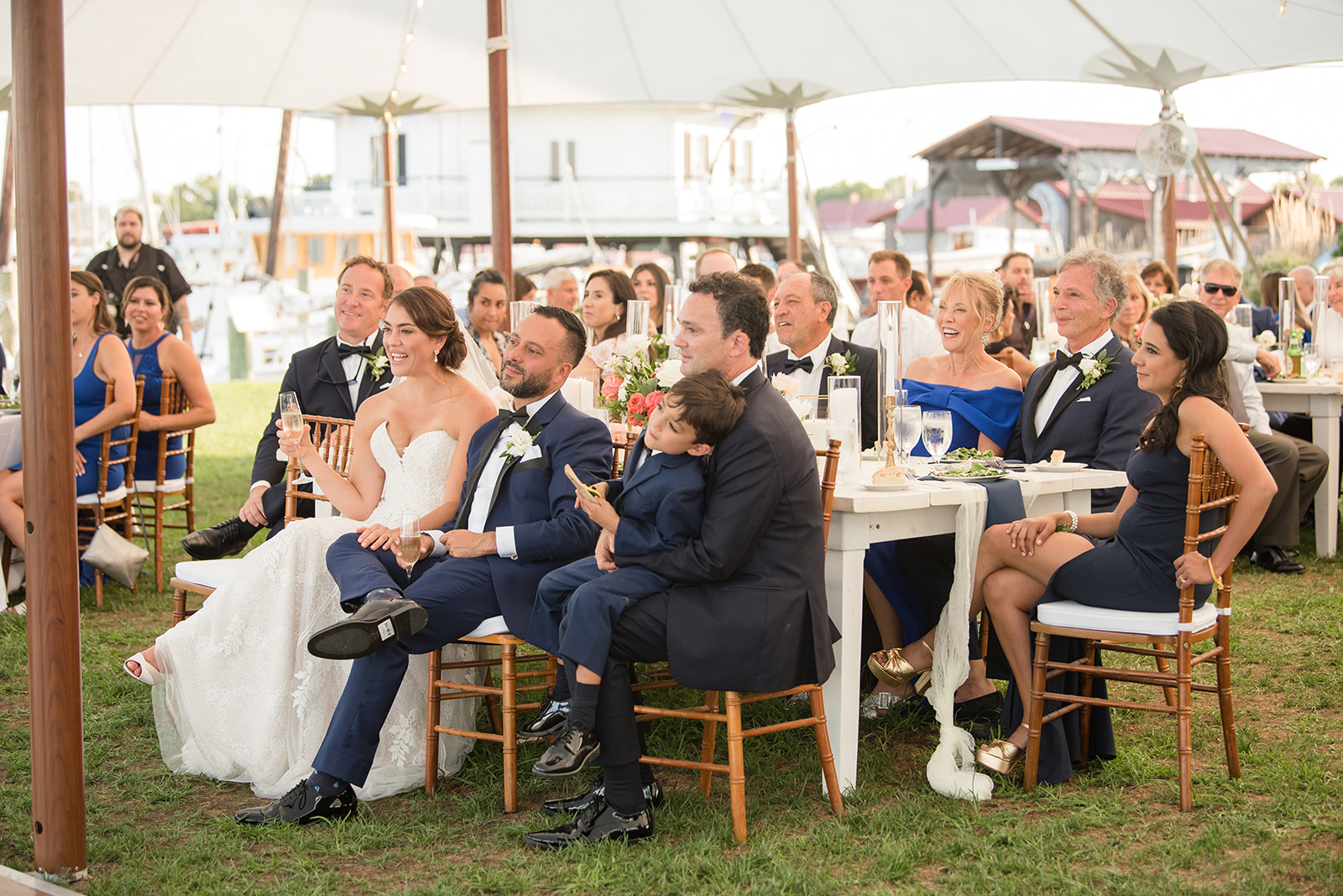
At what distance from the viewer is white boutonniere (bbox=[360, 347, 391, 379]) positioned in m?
4.90

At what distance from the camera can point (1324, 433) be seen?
6711 mm

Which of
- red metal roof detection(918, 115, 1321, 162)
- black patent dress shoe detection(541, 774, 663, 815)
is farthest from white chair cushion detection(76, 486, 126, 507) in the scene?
red metal roof detection(918, 115, 1321, 162)

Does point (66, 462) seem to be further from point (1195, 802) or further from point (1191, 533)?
point (1195, 802)

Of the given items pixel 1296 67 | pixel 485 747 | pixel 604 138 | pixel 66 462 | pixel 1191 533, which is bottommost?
pixel 485 747

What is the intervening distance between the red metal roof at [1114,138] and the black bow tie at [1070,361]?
20.6 meters

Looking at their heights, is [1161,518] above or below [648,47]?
below

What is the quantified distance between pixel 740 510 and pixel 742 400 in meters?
0.29

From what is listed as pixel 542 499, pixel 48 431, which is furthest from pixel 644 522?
pixel 48 431

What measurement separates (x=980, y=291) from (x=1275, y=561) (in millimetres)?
3037

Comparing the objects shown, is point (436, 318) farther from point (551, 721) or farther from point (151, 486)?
point (151, 486)

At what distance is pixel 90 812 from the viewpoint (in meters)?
3.47

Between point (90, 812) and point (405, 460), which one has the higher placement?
point (405, 460)

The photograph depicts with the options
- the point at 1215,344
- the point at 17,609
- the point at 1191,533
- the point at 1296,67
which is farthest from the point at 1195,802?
the point at 1296,67

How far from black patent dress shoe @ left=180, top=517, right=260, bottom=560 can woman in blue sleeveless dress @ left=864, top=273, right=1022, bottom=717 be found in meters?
2.48
